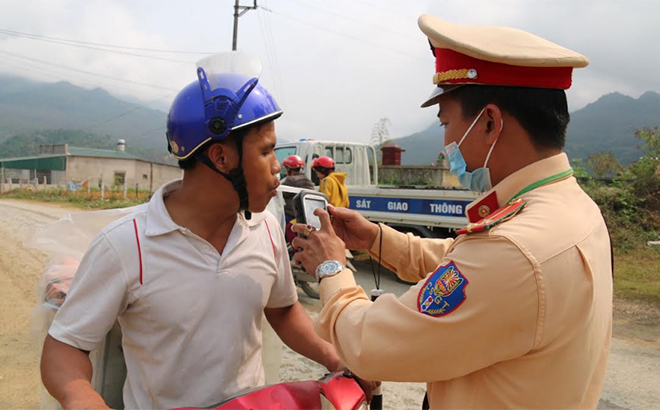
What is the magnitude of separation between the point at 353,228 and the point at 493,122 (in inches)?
35.7

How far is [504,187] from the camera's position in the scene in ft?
4.73

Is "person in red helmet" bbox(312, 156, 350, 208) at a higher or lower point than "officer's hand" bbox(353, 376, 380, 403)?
higher

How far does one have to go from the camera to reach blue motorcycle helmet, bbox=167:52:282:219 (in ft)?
5.49

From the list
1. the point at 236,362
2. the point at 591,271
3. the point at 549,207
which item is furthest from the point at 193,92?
the point at 591,271

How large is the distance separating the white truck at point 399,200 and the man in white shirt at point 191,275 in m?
6.13

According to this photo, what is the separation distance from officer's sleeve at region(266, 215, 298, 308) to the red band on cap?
960mm

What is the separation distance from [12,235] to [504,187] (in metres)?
13.3

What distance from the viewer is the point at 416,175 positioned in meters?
17.7

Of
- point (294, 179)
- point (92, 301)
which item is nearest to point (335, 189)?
point (294, 179)

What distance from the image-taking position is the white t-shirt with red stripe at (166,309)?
156 cm

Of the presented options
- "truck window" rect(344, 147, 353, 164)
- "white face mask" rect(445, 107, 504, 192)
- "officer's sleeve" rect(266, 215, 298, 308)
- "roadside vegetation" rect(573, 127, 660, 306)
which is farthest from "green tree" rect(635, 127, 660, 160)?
"officer's sleeve" rect(266, 215, 298, 308)

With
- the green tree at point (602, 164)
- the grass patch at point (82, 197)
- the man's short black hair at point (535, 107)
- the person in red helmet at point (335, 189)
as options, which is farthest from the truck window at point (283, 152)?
the grass patch at point (82, 197)

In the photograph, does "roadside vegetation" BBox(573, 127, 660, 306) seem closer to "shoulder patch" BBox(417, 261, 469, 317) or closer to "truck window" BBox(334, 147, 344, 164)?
"truck window" BBox(334, 147, 344, 164)

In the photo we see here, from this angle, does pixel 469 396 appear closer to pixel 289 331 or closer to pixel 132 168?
pixel 289 331
